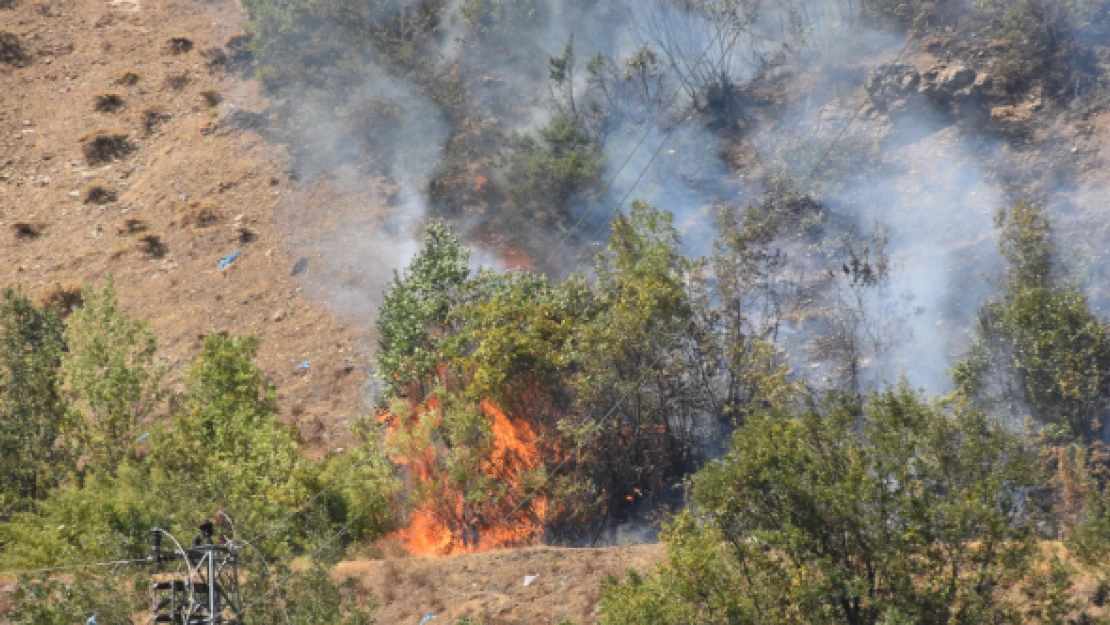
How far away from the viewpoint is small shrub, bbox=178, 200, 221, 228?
40781mm

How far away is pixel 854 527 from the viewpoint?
17.0m

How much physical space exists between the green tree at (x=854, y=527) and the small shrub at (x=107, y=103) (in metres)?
36.2

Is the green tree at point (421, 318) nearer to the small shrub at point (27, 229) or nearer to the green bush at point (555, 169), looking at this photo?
the green bush at point (555, 169)

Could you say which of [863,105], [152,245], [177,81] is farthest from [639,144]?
[177,81]

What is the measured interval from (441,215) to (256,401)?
13.3 metres

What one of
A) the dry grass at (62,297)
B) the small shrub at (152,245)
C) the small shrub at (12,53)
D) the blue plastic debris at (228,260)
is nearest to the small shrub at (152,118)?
the small shrub at (152,245)

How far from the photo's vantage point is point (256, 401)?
27.4 m

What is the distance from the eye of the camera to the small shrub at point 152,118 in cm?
4594

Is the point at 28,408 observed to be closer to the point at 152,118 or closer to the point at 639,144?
the point at 152,118

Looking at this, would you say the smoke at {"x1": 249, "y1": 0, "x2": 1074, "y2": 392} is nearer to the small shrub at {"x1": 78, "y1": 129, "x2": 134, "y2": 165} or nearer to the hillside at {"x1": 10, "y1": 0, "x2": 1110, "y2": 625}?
the hillside at {"x1": 10, "y1": 0, "x2": 1110, "y2": 625}

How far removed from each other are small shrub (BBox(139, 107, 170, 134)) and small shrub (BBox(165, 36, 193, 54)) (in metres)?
3.68

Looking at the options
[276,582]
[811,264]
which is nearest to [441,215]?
[811,264]

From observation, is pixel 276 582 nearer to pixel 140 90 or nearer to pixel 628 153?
pixel 628 153

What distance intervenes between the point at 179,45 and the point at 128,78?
2.62 m
